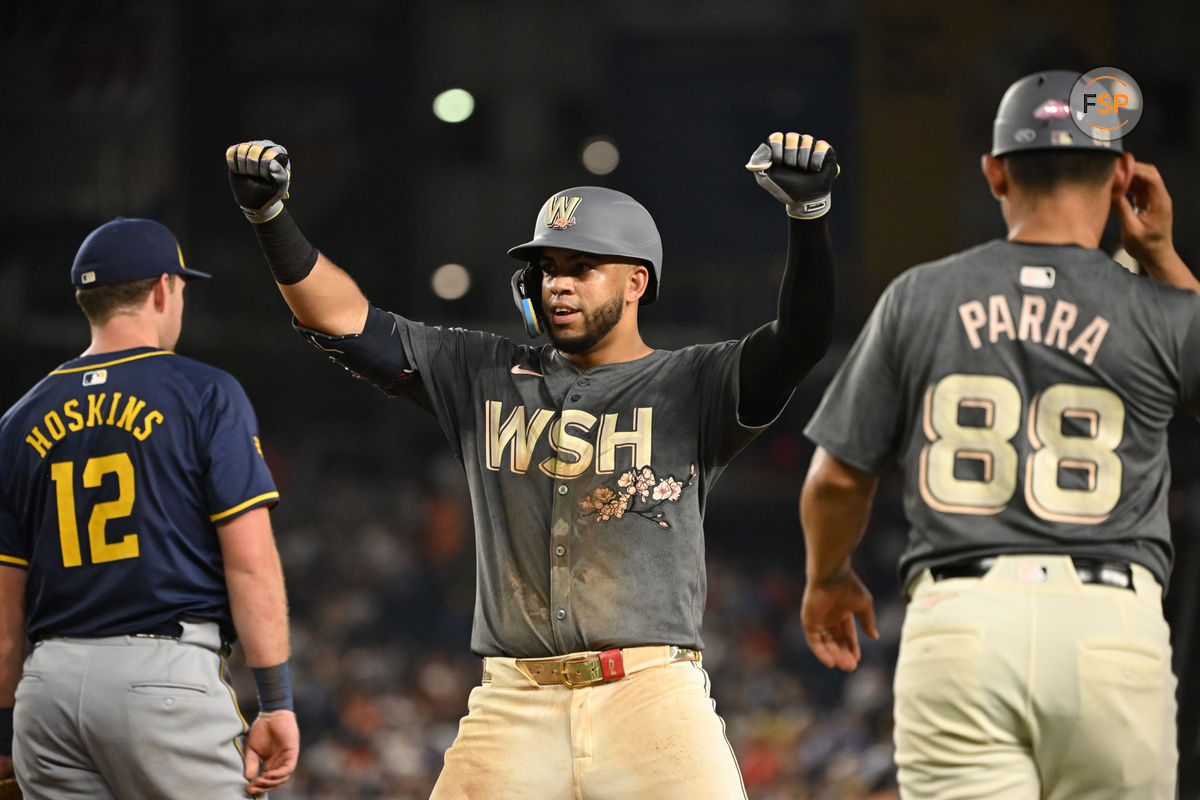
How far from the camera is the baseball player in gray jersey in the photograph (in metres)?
2.50

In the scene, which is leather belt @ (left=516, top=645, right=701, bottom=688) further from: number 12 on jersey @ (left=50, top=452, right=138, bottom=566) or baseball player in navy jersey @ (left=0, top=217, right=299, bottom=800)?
number 12 on jersey @ (left=50, top=452, right=138, bottom=566)

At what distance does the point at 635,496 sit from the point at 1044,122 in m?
1.29

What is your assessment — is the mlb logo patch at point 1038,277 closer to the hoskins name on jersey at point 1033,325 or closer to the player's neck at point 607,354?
the hoskins name on jersey at point 1033,325

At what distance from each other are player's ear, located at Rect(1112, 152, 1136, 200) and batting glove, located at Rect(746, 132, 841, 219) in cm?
60

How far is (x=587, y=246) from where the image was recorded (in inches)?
135

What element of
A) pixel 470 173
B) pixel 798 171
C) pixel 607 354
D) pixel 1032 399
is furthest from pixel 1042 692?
pixel 470 173

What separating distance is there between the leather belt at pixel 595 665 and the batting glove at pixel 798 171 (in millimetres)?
1095

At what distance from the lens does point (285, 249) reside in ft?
11.2

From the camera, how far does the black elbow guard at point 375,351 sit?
11.4 ft

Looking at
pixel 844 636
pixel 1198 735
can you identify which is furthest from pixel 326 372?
pixel 844 636

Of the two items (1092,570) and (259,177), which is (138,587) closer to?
(259,177)

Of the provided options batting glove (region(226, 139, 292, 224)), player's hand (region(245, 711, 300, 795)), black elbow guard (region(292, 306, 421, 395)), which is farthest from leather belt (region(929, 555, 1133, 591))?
batting glove (region(226, 139, 292, 224))

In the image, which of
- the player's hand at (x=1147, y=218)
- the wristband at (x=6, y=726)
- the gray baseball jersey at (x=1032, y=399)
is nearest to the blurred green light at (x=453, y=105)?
the wristband at (x=6, y=726)

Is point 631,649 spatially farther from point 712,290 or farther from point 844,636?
point 712,290
